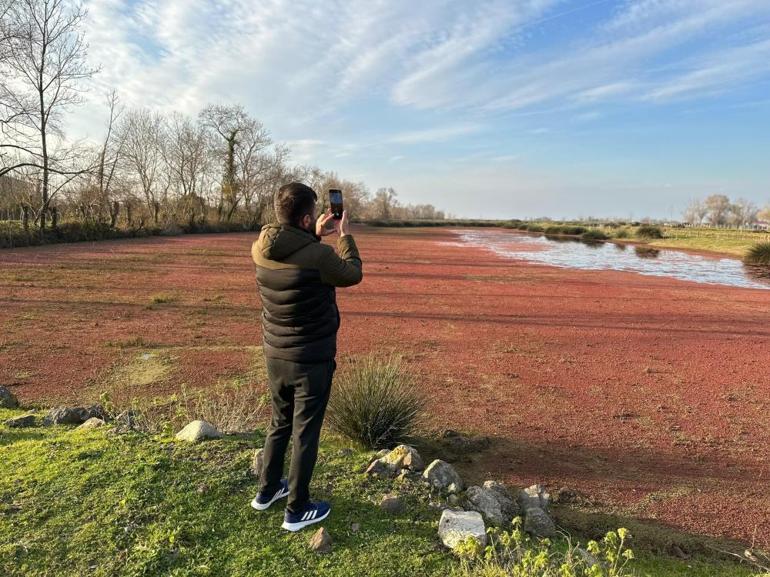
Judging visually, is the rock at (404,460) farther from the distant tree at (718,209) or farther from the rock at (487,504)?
the distant tree at (718,209)

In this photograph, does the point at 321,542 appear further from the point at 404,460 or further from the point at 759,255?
the point at 759,255

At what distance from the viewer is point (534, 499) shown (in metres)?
3.39

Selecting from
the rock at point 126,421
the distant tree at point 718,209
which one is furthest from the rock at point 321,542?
the distant tree at point 718,209

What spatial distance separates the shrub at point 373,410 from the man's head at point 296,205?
7.49ft

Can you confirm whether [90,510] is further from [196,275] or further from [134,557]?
[196,275]

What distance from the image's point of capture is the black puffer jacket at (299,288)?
8.63ft

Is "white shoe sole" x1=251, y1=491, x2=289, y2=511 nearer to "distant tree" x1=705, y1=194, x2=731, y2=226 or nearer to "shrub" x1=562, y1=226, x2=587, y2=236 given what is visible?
"shrub" x1=562, y1=226, x2=587, y2=236

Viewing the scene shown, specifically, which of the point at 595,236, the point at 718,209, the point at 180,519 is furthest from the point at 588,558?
the point at 718,209

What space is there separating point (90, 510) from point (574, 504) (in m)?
3.30

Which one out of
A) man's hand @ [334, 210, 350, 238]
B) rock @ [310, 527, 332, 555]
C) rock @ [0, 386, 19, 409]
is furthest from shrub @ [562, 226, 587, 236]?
rock @ [310, 527, 332, 555]

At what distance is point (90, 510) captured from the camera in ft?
9.11

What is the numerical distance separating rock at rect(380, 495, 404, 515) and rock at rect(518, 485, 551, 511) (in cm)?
89

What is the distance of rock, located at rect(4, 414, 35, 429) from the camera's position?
4.00 m

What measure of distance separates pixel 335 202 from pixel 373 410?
7.12ft
